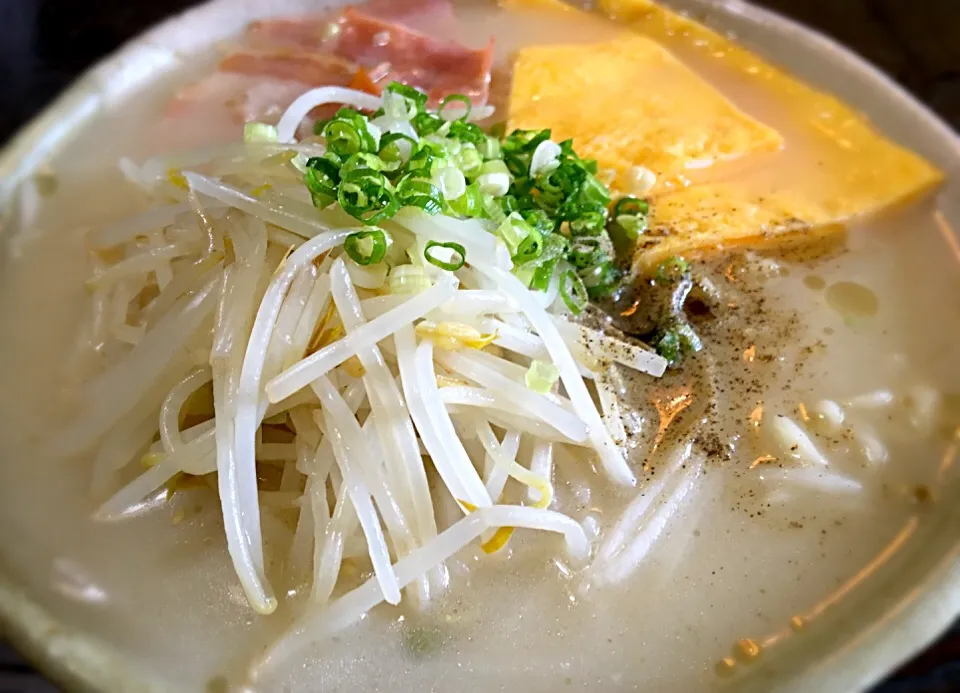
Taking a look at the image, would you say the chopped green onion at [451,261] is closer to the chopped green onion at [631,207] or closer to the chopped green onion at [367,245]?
the chopped green onion at [367,245]

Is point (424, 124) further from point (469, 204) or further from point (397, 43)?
point (397, 43)

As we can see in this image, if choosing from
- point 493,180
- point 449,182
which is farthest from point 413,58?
point 449,182

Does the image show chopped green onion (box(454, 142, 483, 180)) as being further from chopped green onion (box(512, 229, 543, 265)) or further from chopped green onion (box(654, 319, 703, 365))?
chopped green onion (box(654, 319, 703, 365))

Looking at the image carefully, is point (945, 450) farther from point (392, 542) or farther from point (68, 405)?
point (68, 405)

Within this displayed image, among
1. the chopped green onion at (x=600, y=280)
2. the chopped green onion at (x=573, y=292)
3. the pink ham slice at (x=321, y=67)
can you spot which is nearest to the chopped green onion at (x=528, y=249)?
the chopped green onion at (x=573, y=292)

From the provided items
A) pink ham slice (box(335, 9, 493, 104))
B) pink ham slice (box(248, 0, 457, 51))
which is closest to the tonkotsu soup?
pink ham slice (box(335, 9, 493, 104))

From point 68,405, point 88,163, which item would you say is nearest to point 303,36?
point 88,163

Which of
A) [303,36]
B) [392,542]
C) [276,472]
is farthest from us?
[303,36]
